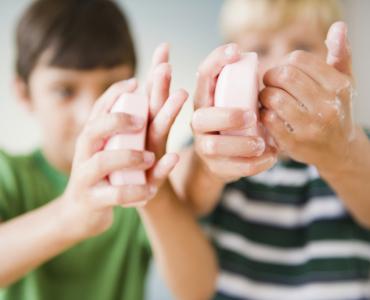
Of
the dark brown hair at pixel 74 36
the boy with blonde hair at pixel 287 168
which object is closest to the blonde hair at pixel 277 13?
the boy with blonde hair at pixel 287 168

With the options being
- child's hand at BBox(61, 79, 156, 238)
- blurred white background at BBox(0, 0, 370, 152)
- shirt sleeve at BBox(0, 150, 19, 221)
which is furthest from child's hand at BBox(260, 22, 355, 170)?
blurred white background at BBox(0, 0, 370, 152)

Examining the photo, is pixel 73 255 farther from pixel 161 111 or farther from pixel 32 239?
pixel 161 111

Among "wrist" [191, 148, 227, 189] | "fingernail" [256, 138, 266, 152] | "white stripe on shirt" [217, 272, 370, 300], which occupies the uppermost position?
Result: "fingernail" [256, 138, 266, 152]

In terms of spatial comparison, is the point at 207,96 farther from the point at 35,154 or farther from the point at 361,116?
the point at 361,116

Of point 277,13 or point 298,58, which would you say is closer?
point 298,58

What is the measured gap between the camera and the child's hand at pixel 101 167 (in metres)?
0.32

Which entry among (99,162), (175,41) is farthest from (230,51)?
(175,41)

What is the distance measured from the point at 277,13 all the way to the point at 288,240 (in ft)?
1.01

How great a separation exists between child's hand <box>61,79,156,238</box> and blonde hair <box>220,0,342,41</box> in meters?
0.32

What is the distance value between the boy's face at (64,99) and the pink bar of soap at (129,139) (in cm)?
23

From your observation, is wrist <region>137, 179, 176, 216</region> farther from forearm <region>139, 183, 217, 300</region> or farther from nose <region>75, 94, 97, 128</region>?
nose <region>75, 94, 97, 128</region>

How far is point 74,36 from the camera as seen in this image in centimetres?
59

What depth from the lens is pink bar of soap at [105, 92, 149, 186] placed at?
33cm

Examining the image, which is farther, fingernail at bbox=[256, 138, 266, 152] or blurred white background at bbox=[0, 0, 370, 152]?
blurred white background at bbox=[0, 0, 370, 152]
